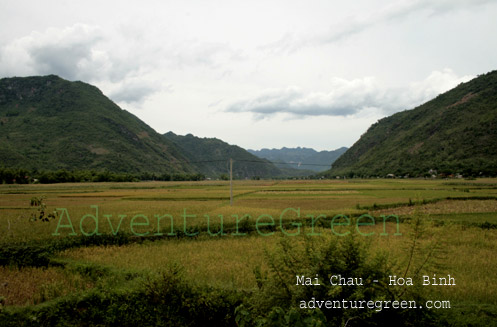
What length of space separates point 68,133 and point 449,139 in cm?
12260

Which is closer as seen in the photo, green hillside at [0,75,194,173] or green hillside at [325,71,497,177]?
green hillside at [325,71,497,177]

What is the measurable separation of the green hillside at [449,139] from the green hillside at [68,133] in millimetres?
81595

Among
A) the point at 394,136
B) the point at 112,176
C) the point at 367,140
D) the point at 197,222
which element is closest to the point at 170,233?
the point at 197,222

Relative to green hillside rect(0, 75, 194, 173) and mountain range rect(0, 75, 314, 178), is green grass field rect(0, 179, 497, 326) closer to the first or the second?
mountain range rect(0, 75, 314, 178)

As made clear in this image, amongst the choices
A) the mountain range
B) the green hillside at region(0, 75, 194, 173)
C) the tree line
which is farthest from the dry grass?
the green hillside at region(0, 75, 194, 173)

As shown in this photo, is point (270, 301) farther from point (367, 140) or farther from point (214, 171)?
point (214, 171)

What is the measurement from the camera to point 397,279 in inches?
247

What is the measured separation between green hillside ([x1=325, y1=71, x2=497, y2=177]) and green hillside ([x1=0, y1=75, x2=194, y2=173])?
268ft

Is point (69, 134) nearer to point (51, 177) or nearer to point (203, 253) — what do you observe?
point (51, 177)

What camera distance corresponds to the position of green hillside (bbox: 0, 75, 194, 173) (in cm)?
9556

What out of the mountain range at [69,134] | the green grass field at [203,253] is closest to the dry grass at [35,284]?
the green grass field at [203,253]

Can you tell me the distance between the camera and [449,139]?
85.9 meters

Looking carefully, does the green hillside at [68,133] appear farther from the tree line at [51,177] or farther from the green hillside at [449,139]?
the green hillside at [449,139]

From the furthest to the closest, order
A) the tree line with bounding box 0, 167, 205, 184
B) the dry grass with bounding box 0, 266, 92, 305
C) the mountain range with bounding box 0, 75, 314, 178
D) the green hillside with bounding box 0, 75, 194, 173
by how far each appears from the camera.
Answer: the green hillside with bounding box 0, 75, 194, 173, the mountain range with bounding box 0, 75, 314, 178, the tree line with bounding box 0, 167, 205, 184, the dry grass with bounding box 0, 266, 92, 305
